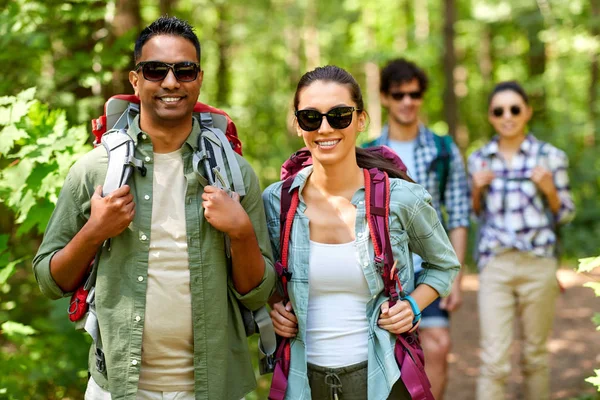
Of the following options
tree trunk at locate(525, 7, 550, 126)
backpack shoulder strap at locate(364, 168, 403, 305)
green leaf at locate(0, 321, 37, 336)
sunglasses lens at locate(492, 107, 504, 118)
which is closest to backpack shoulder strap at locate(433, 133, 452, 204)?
sunglasses lens at locate(492, 107, 504, 118)

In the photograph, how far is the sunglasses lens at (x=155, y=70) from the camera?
3.02m

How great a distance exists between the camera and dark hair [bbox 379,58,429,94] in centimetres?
535

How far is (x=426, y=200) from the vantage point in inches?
131

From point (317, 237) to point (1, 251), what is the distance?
88.1 inches

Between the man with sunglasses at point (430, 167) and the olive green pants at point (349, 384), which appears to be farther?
the man with sunglasses at point (430, 167)

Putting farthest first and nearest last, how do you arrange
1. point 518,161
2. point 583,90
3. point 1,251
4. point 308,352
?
point 583,90
point 518,161
point 1,251
point 308,352

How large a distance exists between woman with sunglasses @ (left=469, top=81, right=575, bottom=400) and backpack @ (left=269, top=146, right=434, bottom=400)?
254 centimetres

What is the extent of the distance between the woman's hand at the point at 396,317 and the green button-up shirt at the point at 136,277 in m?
0.57

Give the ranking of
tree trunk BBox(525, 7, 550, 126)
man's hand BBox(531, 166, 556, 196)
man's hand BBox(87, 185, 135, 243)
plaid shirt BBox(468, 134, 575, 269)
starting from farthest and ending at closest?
tree trunk BBox(525, 7, 550, 126) → plaid shirt BBox(468, 134, 575, 269) → man's hand BBox(531, 166, 556, 196) → man's hand BBox(87, 185, 135, 243)

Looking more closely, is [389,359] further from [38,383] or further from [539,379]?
[38,383]

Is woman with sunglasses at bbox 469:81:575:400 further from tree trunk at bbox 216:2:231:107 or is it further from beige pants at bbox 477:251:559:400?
tree trunk at bbox 216:2:231:107

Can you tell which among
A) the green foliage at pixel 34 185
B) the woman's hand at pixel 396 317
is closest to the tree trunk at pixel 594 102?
the green foliage at pixel 34 185

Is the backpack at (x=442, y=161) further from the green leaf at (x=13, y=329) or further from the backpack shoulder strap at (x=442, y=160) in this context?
the green leaf at (x=13, y=329)

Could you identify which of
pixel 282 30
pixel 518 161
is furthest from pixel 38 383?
pixel 282 30
